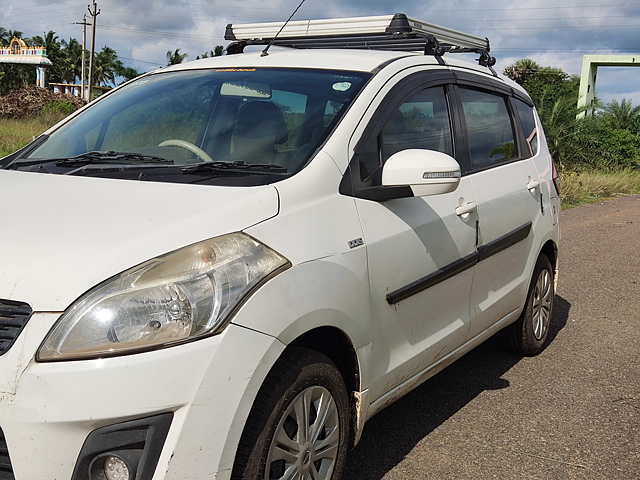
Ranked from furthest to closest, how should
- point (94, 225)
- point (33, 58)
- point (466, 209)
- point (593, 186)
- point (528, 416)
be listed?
point (33, 58) < point (593, 186) < point (528, 416) < point (466, 209) < point (94, 225)

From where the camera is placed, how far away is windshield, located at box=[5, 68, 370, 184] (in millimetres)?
3049

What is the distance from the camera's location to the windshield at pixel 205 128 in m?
3.05

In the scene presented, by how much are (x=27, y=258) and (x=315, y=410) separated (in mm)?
1112

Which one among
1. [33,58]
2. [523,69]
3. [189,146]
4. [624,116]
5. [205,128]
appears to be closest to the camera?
[189,146]

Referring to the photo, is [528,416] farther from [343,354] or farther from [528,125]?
[528,125]

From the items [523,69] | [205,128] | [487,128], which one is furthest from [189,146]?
[523,69]

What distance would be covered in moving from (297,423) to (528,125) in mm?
3173

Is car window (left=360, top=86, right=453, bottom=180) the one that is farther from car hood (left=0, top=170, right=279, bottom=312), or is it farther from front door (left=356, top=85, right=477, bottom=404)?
car hood (left=0, top=170, right=279, bottom=312)

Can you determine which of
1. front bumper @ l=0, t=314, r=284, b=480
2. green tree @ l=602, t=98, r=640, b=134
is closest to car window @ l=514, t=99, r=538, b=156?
front bumper @ l=0, t=314, r=284, b=480

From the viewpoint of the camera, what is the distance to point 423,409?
13.5ft

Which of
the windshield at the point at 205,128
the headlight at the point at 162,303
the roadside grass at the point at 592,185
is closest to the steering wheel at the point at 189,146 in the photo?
the windshield at the point at 205,128

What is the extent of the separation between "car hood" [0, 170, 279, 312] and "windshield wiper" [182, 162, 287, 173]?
23cm

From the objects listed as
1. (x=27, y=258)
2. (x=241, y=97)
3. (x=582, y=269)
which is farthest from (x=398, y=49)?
(x=582, y=269)

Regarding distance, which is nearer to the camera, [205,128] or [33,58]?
[205,128]
